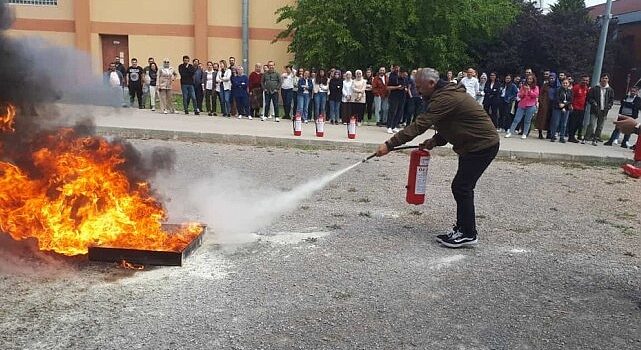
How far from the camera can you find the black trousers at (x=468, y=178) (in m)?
5.56

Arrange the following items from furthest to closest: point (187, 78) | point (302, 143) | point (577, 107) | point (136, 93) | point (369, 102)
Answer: point (369, 102)
point (136, 93)
point (187, 78)
point (577, 107)
point (302, 143)

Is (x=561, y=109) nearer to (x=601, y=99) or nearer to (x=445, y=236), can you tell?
(x=601, y=99)

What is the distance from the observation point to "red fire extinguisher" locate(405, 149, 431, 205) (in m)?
5.80

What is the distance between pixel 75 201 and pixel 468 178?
3.83m

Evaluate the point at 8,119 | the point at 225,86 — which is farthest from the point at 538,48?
the point at 8,119

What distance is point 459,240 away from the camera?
566 cm

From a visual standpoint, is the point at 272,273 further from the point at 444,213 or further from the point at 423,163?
the point at 444,213

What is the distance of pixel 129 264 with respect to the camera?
4.72 metres

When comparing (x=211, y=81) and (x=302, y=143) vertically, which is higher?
(x=211, y=81)

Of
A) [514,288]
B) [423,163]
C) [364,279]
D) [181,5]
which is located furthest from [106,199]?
[181,5]

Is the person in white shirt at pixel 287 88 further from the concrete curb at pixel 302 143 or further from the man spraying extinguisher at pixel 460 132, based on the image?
the man spraying extinguisher at pixel 460 132

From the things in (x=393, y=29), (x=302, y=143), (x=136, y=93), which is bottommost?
(x=302, y=143)

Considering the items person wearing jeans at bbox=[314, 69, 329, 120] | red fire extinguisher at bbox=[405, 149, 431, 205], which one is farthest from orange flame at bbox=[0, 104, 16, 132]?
person wearing jeans at bbox=[314, 69, 329, 120]

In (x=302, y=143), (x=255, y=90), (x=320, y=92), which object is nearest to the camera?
(x=302, y=143)
